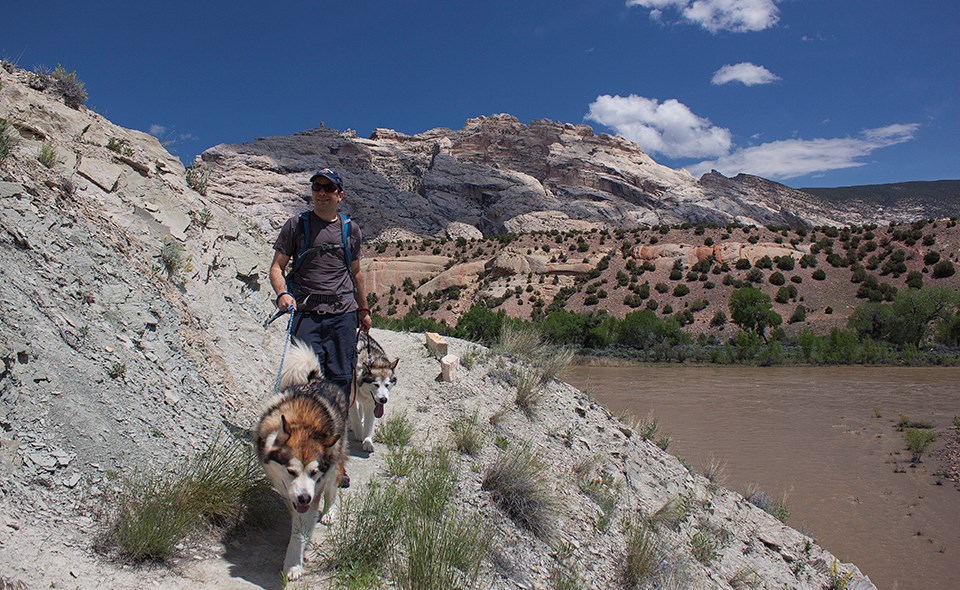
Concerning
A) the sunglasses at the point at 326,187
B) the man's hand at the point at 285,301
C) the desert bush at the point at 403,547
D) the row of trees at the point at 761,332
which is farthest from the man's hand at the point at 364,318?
the row of trees at the point at 761,332

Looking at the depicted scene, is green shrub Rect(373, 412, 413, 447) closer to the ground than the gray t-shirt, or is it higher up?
closer to the ground

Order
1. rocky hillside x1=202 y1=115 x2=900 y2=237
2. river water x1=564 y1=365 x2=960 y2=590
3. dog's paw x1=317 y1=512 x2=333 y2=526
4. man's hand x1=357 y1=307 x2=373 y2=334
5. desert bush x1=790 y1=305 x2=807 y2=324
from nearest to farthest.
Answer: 1. dog's paw x1=317 y1=512 x2=333 y2=526
2. man's hand x1=357 y1=307 x2=373 y2=334
3. river water x1=564 y1=365 x2=960 y2=590
4. desert bush x1=790 y1=305 x2=807 y2=324
5. rocky hillside x1=202 y1=115 x2=900 y2=237

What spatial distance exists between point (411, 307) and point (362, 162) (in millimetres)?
60404

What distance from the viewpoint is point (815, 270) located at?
4491cm

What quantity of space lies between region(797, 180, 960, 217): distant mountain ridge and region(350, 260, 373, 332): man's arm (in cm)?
12902

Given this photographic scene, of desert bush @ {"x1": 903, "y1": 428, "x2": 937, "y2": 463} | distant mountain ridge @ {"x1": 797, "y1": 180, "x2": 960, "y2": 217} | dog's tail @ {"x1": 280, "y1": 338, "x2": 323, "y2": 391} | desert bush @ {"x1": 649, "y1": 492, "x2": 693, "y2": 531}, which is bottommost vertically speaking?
desert bush @ {"x1": 903, "y1": 428, "x2": 937, "y2": 463}

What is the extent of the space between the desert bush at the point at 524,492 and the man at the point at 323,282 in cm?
157

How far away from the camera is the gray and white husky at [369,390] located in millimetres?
5059

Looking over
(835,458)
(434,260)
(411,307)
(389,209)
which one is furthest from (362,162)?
(835,458)

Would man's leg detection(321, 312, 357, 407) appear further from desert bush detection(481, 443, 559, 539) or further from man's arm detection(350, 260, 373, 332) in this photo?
desert bush detection(481, 443, 559, 539)

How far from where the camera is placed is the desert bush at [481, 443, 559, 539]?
199 inches

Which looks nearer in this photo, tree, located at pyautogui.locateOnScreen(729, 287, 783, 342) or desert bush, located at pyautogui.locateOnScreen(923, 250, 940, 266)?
tree, located at pyautogui.locateOnScreen(729, 287, 783, 342)

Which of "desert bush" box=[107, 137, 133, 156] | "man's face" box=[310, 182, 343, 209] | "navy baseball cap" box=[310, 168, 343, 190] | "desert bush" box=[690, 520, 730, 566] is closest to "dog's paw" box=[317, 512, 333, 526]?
"man's face" box=[310, 182, 343, 209]

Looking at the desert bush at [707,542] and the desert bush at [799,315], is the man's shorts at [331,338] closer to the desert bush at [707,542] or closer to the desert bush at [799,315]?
the desert bush at [707,542]
